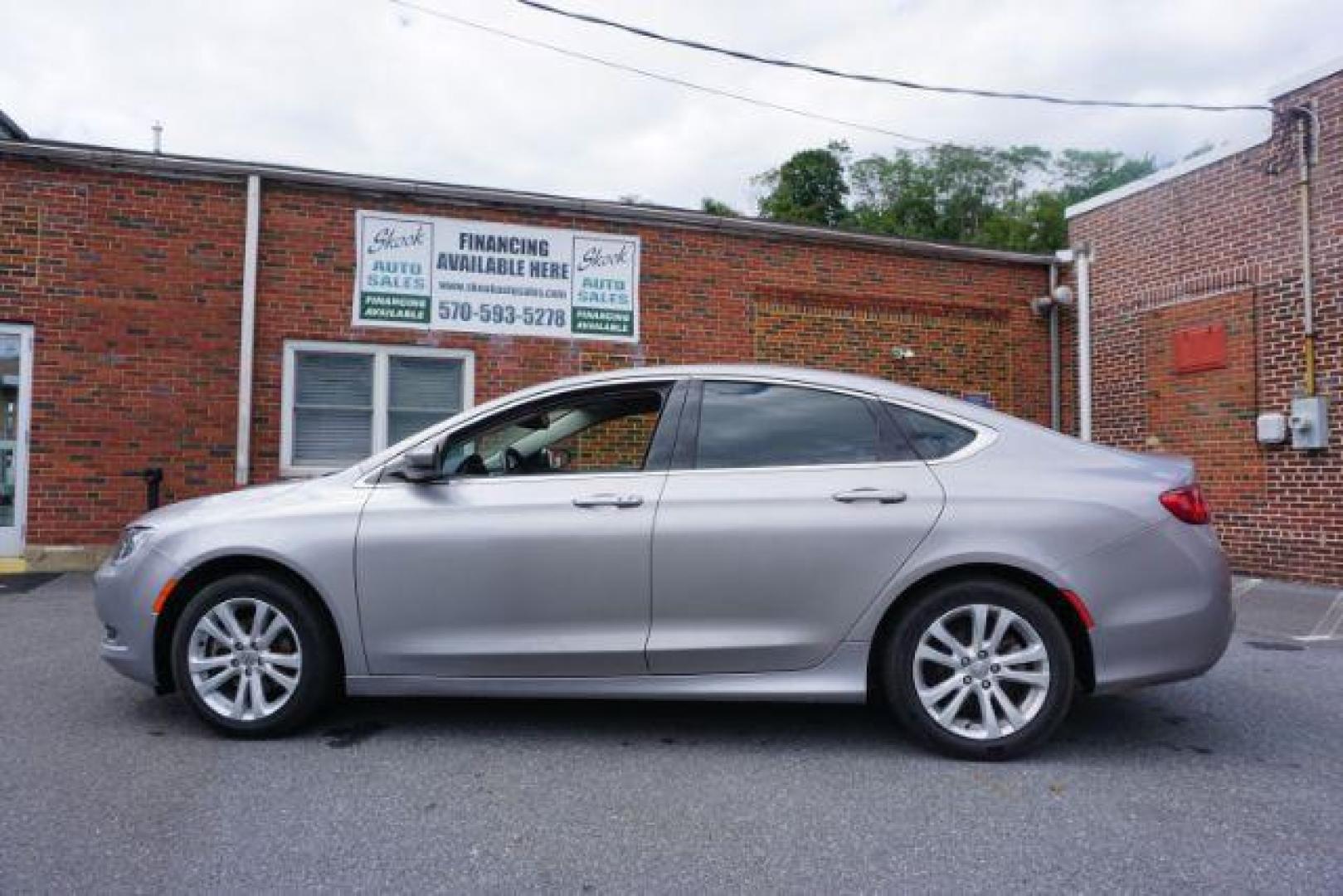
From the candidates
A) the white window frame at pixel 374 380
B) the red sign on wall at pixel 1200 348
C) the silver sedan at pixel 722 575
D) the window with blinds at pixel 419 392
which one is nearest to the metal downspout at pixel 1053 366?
the red sign on wall at pixel 1200 348

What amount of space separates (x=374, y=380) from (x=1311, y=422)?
885 cm

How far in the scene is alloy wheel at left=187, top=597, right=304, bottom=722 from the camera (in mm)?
3656

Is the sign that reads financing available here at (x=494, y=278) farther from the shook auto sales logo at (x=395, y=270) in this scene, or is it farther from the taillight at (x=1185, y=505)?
the taillight at (x=1185, y=505)

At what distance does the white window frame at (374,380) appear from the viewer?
8.88 meters

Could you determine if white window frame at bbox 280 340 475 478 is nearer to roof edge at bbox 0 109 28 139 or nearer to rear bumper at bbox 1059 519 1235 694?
roof edge at bbox 0 109 28 139

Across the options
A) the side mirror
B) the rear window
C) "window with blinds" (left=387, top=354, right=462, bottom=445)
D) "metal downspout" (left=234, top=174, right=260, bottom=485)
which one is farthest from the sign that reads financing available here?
the rear window

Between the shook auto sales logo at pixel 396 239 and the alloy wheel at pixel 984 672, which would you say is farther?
the shook auto sales logo at pixel 396 239

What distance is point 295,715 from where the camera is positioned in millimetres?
3652

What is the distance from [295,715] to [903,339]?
872cm

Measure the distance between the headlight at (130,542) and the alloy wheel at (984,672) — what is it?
3151mm

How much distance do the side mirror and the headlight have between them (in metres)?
1.14

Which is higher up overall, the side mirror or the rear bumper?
the side mirror

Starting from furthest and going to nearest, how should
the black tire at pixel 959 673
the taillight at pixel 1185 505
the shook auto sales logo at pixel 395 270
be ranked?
the shook auto sales logo at pixel 395 270
the taillight at pixel 1185 505
the black tire at pixel 959 673

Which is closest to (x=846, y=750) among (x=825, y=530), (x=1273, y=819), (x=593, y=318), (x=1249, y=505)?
(x=825, y=530)
